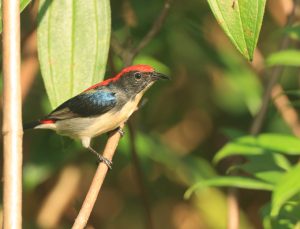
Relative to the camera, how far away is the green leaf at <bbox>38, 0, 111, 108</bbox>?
379 cm

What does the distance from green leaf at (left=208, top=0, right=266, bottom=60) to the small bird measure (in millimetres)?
2016

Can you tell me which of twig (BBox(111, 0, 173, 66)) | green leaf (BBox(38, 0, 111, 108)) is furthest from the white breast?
green leaf (BBox(38, 0, 111, 108))

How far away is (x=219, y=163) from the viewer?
8.27 meters

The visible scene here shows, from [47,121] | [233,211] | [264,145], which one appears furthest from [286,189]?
[47,121]

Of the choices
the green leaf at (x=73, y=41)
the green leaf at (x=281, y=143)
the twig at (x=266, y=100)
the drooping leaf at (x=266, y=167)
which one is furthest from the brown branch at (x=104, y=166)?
the twig at (x=266, y=100)

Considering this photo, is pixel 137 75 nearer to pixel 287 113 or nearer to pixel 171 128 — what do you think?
pixel 287 113

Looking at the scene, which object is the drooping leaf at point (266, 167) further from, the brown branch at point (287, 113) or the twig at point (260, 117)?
the brown branch at point (287, 113)

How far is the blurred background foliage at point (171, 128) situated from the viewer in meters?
6.23

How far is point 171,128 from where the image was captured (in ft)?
25.1

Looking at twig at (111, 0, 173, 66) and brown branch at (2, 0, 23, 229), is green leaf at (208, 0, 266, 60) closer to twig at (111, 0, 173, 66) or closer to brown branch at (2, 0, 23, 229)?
brown branch at (2, 0, 23, 229)

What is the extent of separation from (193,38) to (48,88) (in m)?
3.22

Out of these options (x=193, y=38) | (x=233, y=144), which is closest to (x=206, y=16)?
(x=193, y=38)

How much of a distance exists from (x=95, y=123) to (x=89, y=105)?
0.14 m

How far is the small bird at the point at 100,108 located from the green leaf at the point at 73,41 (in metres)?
1.21
